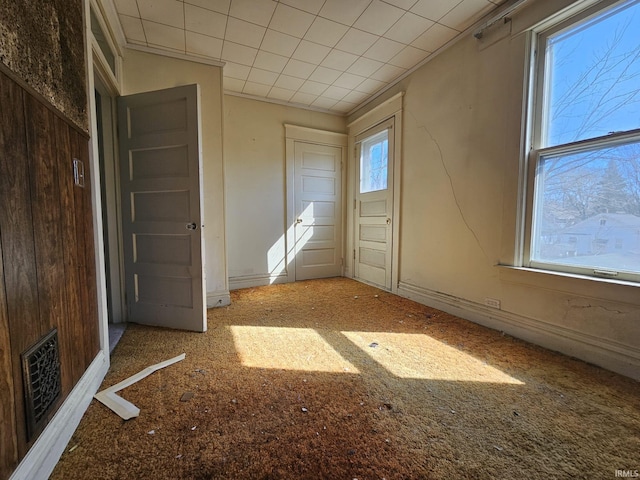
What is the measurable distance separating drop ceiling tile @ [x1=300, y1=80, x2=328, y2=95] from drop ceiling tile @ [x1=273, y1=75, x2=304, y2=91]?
70 millimetres

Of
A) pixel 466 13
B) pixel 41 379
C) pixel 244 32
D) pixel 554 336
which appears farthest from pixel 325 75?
pixel 41 379

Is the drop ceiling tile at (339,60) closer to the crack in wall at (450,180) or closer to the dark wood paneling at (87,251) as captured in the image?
the crack in wall at (450,180)

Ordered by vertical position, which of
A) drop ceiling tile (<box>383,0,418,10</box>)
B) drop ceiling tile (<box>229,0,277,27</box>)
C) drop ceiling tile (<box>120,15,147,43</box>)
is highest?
drop ceiling tile (<box>383,0,418,10</box>)

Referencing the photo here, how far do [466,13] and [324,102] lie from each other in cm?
210

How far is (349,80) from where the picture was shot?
11.0 ft

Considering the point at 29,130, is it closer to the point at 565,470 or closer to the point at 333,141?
the point at 565,470

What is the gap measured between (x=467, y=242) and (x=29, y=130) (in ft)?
9.70

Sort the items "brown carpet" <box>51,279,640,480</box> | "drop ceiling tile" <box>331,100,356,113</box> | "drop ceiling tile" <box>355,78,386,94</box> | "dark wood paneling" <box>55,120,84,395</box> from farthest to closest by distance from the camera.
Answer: "drop ceiling tile" <box>331,100,356,113</box> → "drop ceiling tile" <box>355,78,386,94</box> → "dark wood paneling" <box>55,120,84,395</box> → "brown carpet" <box>51,279,640,480</box>

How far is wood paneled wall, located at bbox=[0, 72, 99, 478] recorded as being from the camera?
0.85 metres

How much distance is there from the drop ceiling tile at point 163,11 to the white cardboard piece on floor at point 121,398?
2744mm

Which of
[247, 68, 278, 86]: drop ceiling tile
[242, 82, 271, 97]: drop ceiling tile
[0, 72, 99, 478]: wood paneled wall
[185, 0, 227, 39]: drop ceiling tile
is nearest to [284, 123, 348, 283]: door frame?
[242, 82, 271, 97]: drop ceiling tile

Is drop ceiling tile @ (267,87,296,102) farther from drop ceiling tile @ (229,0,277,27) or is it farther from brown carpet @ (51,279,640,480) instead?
brown carpet @ (51,279,640,480)

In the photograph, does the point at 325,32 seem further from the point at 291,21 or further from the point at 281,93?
the point at 281,93

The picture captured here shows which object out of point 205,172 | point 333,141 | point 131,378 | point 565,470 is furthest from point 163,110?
point 565,470
